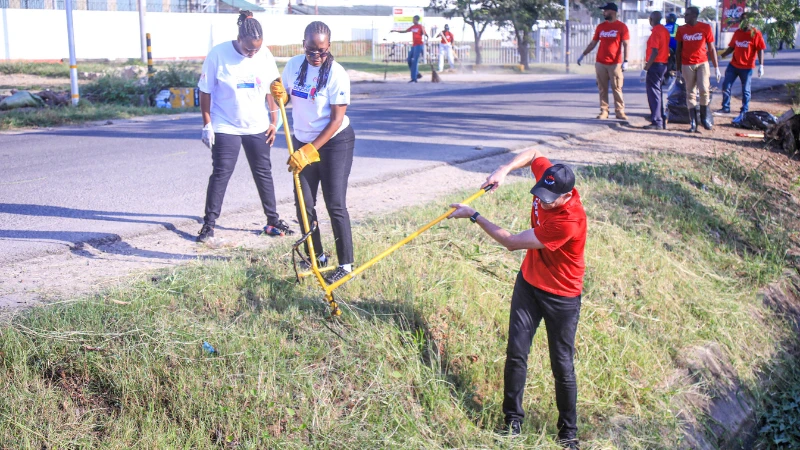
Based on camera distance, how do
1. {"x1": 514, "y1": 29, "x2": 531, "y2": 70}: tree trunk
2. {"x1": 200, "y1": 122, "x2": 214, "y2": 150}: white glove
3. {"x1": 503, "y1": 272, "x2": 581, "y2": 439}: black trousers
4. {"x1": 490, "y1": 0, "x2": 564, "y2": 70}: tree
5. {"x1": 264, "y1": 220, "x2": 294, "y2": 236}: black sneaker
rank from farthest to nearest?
{"x1": 514, "y1": 29, "x2": 531, "y2": 70}: tree trunk < {"x1": 490, "y1": 0, "x2": 564, "y2": 70}: tree < {"x1": 264, "y1": 220, "x2": 294, "y2": 236}: black sneaker < {"x1": 200, "y1": 122, "x2": 214, "y2": 150}: white glove < {"x1": 503, "y1": 272, "x2": 581, "y2": 439}: black trousers

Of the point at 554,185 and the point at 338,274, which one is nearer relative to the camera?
the point at 554,185

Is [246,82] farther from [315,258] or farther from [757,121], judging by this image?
[757,121]

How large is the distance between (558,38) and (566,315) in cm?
3787

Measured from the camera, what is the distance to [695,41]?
1266 cm

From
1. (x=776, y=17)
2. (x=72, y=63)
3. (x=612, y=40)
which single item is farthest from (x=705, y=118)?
(x=72, y=63)

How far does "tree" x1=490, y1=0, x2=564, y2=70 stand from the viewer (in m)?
34.2

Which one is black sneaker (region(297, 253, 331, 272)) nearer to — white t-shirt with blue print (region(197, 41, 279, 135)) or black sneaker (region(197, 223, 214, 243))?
black sneaker (region(197, 223, 214, 243))

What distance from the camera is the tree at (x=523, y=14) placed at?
3422 centimetres

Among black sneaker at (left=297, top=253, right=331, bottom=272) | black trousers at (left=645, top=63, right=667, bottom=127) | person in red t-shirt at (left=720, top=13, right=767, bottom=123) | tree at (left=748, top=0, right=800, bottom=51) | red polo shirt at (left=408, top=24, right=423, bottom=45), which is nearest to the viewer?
black sneaker at (left=297, top=253, right=331, bottom=272)

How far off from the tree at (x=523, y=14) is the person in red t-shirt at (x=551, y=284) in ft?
102

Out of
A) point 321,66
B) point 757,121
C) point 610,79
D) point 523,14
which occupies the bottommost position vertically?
point 757,121

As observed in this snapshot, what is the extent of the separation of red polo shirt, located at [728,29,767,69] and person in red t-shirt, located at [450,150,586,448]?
1112 centimetres

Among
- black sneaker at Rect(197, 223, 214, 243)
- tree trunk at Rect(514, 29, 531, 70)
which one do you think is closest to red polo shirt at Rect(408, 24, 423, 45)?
tree trunk at Rect(514, 29, 531, 70)

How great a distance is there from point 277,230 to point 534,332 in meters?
2.92
